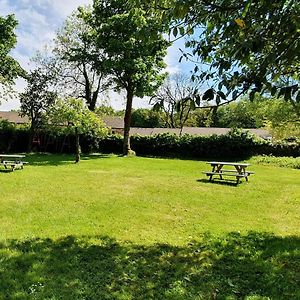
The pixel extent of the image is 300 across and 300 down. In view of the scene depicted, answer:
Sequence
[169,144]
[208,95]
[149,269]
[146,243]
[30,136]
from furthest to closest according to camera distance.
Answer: [30,136] → [169,144] → [146,243] → [149,269] → [208,95]

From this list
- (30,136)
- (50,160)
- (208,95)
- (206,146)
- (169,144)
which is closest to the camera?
(208,95)

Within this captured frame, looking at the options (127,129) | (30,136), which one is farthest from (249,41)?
(30,136)

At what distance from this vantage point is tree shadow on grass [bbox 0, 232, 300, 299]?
4090 mm

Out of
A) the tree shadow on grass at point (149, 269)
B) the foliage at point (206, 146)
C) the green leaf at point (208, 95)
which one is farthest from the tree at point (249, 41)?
the foliage at point (206, 146)

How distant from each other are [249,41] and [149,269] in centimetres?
354

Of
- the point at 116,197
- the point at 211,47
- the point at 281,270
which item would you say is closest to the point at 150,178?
the point at 116,197

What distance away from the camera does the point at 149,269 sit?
4.84m

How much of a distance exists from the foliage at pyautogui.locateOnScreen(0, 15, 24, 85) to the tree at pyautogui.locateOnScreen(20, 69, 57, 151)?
135 centimetres

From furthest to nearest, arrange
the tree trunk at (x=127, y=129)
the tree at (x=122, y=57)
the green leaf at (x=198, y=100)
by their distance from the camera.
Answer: the tree trunk at (x=127, y=129) < the tree at (x=122, y=57) < the green leaf at (x=198, y=100)

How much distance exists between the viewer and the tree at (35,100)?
92.7 feet

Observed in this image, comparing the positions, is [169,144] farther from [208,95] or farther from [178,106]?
[208,95]

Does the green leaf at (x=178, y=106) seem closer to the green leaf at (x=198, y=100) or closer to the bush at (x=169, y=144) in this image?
the green leaf at (x=198, y=100)

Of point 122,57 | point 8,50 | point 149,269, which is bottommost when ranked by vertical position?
point 149,269

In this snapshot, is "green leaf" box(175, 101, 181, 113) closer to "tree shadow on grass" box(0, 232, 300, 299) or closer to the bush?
"tree shadow on grass" box(0, 232, 300, 299)
